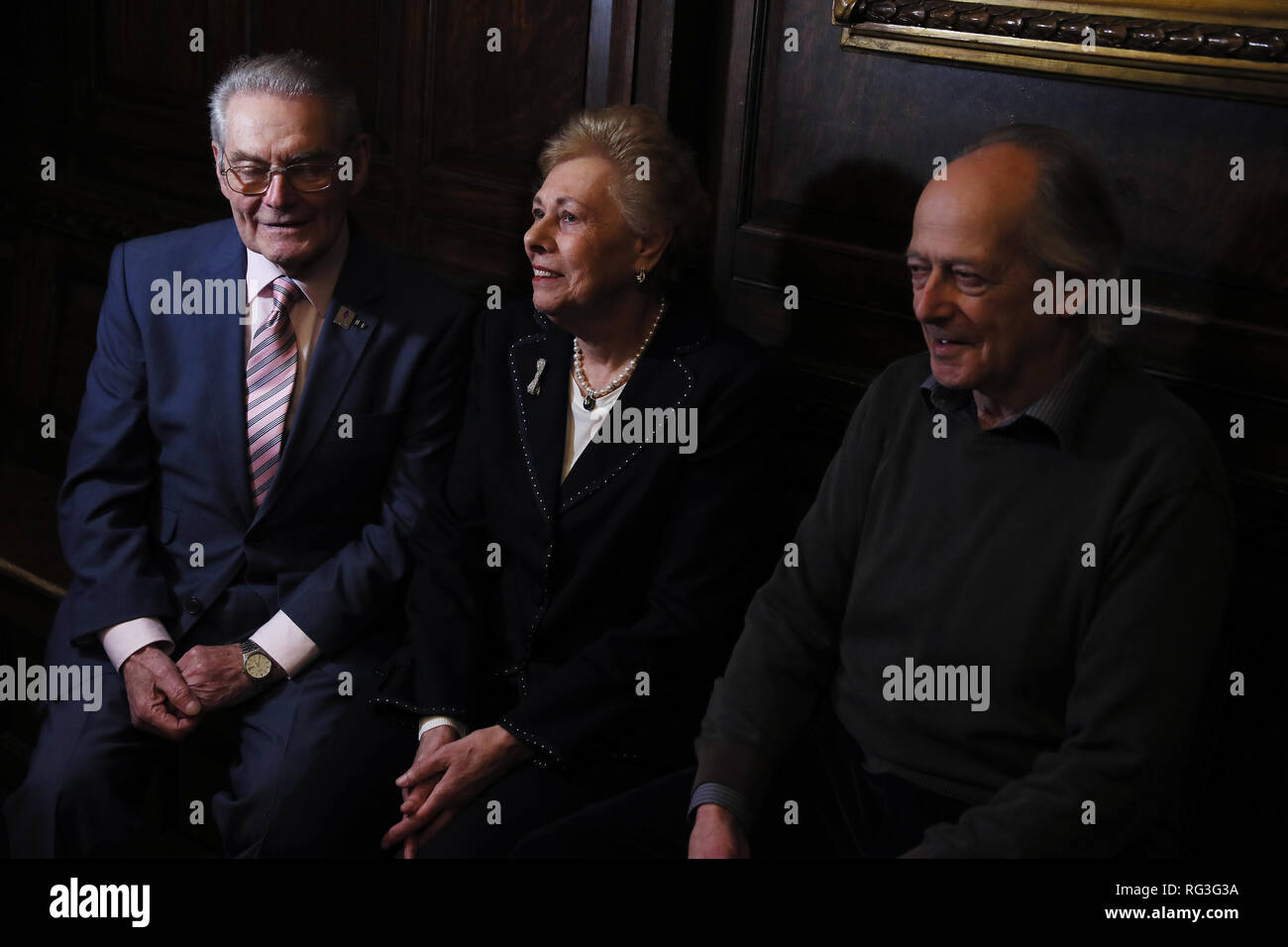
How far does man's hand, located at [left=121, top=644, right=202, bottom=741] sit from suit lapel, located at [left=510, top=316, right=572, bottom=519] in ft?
2.37

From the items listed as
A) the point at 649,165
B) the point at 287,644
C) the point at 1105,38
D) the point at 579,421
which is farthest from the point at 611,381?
the point at 1105,38

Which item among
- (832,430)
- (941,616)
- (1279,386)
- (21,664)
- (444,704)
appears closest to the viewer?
(941,616)

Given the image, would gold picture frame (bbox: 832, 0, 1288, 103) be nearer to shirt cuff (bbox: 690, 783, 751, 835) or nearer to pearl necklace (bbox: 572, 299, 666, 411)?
pearl necklace (bbox: 572, 299, 666, 411)

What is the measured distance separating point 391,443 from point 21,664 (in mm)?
1246

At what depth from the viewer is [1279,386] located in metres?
2.08

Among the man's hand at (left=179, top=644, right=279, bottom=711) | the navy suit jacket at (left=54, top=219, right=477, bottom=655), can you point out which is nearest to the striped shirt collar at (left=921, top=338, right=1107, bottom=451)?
the navy suit jacket at (left=54, top=219, right=477, bottom=655)

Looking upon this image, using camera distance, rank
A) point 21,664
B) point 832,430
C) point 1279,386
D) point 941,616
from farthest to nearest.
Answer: point 21,664, point 832,430, point 1279,386, point 941,616

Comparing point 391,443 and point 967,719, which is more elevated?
point 391,443

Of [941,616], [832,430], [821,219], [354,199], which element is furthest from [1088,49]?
[354,199]

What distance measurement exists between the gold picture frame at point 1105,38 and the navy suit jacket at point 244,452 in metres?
0.92

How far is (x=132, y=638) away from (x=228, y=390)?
19.0 inches

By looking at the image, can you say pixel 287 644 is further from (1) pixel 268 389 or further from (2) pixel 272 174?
(2) pixel 272 174
